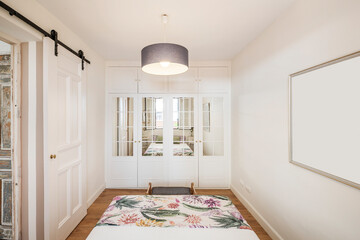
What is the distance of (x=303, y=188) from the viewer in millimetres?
1688

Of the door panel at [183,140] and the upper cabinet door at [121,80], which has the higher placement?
the upper cabinet door at [121,80]

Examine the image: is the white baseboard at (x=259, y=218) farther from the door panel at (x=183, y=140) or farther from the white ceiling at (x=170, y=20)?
the white ceiling at (x=170, y=20)

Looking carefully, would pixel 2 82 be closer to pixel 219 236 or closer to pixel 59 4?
pixel 59 4

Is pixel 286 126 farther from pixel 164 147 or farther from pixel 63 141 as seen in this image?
pixel 63 141

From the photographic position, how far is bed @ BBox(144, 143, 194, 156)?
376 centimetres

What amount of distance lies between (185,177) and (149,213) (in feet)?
7.16

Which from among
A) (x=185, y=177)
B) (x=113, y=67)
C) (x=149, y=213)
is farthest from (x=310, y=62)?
(x=113, y=67)

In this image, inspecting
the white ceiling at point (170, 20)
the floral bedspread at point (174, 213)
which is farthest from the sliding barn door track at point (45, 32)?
the floral bedspread at point (174, 213)

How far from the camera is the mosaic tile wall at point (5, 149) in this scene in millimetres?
1906

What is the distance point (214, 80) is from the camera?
12.4ft

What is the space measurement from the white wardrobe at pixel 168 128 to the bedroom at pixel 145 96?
47 millimetres

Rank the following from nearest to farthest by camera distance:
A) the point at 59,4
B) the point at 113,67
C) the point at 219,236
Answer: the point at 219,236 < the point at 59,4 < the point at 113,67

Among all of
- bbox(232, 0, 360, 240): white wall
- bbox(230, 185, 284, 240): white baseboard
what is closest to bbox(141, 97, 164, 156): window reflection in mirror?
bbox(232, 0, 360, 240): white wall

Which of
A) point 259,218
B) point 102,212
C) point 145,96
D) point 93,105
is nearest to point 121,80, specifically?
point 145,96
